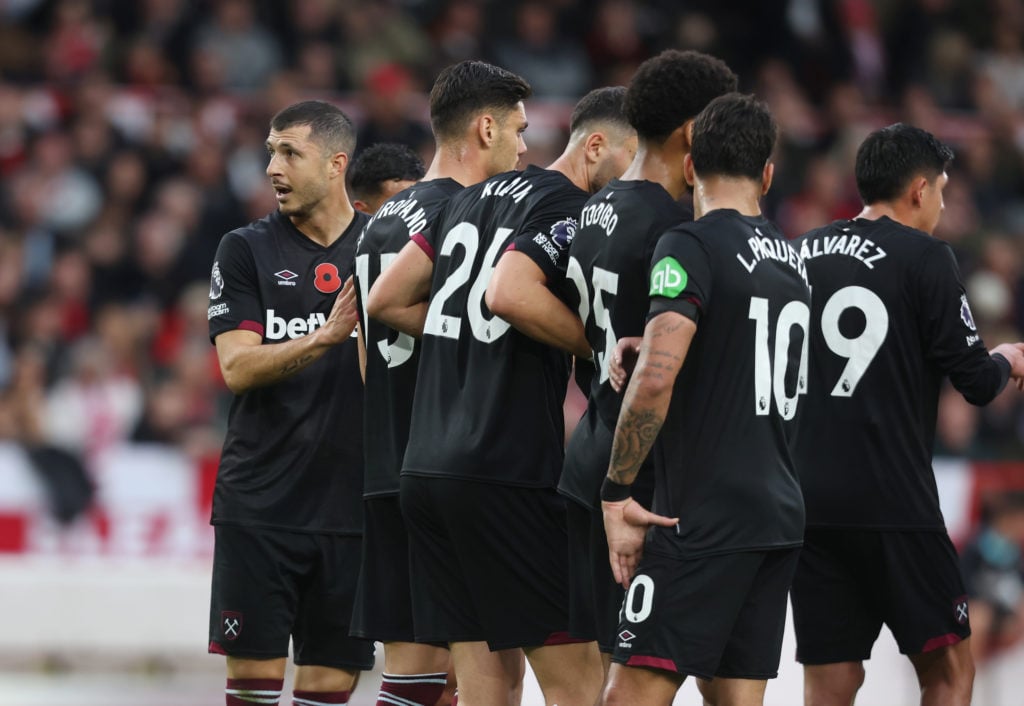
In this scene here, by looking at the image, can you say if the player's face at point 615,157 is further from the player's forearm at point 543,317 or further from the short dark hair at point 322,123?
the short dark hair at point 322,123

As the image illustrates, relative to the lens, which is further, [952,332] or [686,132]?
[952,332]

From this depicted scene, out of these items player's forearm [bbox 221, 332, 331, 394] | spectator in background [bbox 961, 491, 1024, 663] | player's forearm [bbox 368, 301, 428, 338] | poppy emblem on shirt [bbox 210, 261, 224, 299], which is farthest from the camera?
spectator in background [bbox 961, 491, 1024, 663]

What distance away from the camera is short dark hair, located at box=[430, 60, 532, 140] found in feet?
19.8

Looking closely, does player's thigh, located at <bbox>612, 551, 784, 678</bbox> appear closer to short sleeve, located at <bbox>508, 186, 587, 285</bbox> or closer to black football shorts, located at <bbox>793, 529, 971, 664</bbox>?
short sleeve, located at <bbox>508, 186, 587, 285</bbox>

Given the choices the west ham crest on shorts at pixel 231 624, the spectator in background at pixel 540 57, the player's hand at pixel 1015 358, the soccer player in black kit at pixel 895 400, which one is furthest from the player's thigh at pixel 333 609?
the spectator in background at pixel 540 57

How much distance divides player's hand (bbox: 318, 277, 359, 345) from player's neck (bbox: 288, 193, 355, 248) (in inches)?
23.1

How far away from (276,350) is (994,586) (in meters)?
5.24

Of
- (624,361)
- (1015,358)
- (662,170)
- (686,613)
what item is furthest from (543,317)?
(1015,358)

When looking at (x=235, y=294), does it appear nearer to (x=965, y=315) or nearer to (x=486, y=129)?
(x=486, y=129)

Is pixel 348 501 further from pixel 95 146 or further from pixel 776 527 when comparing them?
pixel 95 146

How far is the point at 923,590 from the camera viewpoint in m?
6.16

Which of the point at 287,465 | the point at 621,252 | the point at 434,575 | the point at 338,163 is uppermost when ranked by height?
the point at 338,163

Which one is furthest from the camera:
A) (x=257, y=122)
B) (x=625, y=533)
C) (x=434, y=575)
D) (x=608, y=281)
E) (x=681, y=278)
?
(x=257, y=122)

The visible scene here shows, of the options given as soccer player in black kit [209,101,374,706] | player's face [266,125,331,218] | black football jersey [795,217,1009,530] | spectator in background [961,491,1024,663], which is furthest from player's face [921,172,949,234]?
spectator in background [961,491,1024,663]
